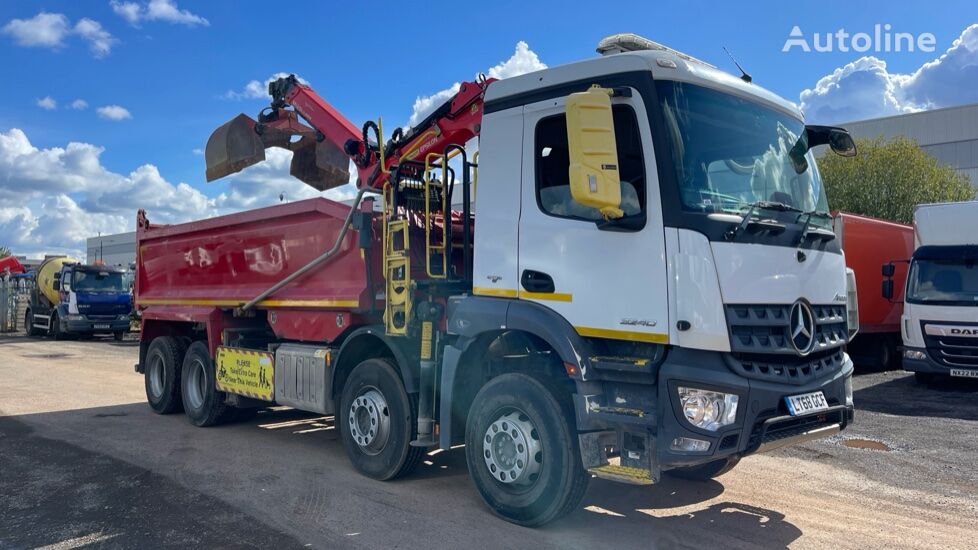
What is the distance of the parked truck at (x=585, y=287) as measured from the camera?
441cm

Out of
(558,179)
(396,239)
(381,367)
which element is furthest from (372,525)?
(558,179)

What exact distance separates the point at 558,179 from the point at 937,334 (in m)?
10.00

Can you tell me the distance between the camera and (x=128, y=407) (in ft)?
35.3

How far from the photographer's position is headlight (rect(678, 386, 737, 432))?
14.2ft

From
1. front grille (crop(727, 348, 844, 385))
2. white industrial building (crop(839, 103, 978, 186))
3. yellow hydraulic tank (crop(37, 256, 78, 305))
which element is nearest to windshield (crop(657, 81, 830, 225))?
front grille (crop(727, 348, 844, 385))

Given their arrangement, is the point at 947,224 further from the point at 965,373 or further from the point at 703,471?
the point at 703,471

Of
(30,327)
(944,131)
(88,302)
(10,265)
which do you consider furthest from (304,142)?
(944,131)

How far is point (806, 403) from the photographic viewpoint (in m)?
4.66

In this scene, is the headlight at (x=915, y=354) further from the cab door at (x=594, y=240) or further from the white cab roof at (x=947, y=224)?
the cab door at (x=594, y=240)

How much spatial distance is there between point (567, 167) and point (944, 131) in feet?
130

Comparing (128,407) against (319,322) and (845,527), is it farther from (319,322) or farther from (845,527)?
(845,527)

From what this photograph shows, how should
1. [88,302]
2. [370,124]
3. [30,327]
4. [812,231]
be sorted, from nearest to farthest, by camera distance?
[812,231], [370,124], [88,302], [30,327]

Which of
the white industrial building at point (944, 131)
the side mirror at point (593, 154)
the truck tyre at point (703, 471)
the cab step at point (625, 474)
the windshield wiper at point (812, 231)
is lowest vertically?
the truck tyre at point (703, 471)

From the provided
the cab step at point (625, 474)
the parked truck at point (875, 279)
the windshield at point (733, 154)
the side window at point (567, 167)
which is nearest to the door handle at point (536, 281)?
the side window at point (567, 167)
